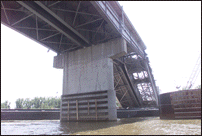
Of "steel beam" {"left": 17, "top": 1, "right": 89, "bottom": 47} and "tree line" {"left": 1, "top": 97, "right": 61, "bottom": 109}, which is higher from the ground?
"steel beam" {"left": 17, "top": 1, "right": 89, "bottom": 47}

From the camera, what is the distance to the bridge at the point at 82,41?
749 inches

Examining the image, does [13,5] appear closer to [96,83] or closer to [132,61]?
[96,83]

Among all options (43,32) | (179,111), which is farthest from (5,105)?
(179,111)

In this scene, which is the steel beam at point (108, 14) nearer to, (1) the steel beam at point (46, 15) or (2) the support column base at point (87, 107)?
(1) the steel beam at point (46, 15)

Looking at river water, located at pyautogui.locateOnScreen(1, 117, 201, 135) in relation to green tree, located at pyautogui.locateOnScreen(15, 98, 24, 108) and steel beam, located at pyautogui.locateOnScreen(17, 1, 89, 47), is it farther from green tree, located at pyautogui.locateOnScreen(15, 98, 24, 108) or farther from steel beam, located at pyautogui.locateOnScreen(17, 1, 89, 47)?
green tree, located at pyautogui.locateOnScreen(15, 98, 24, 108)

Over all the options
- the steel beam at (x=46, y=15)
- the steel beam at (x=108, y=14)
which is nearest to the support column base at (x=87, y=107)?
the steel beam at (x=46, y=15)

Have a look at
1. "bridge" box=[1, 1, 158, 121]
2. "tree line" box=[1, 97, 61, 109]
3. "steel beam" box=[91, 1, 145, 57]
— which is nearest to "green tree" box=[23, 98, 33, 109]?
"tree line" box=[1, 97, 61, 109]

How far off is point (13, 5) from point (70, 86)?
1281 centimetres

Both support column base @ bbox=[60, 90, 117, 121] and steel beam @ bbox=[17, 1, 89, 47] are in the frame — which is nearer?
steel beam @ bbox=[17, 1, 89, 47]

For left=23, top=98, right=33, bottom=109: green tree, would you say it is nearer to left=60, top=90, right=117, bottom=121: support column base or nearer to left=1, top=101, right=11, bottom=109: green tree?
left=1, top=101, right=11, bottom=109: green tree

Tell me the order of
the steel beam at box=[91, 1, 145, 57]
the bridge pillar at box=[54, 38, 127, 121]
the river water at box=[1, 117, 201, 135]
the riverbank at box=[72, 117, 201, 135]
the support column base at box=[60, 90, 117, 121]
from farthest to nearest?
the bridge pillar at box=[54, 38, 127, 121], the support column base at box=[60, 90, 117, 121], the steel beam at box=[91, 1, 145, 57], the river water at box=[1, 117, 201, 135], the riverbank at box=[72, 117, 201, 135]

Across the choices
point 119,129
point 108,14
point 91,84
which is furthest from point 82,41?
point 119,129

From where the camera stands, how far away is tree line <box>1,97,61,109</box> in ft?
342

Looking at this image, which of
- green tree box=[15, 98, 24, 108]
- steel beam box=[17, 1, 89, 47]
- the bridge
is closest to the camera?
steel beam box=[17, 1, 89, 47]
